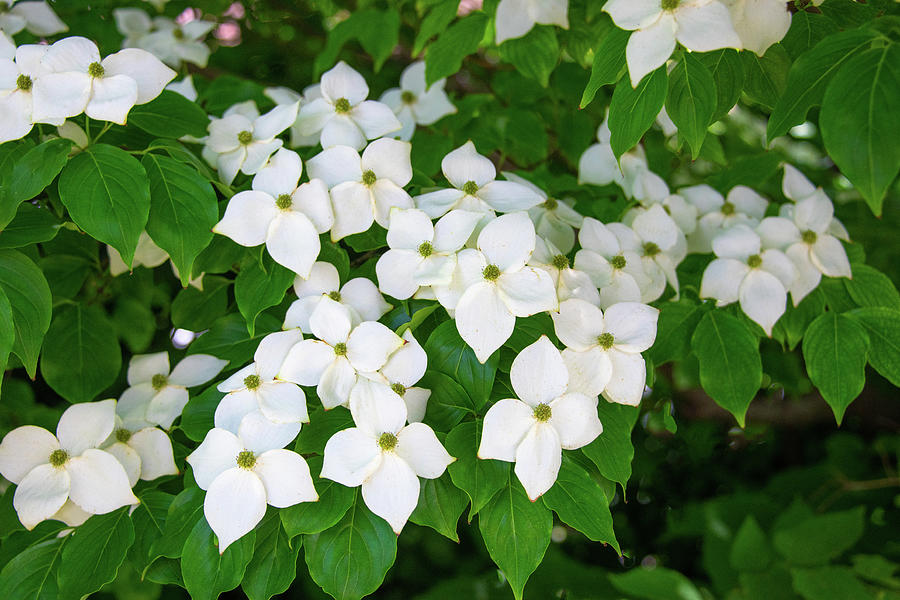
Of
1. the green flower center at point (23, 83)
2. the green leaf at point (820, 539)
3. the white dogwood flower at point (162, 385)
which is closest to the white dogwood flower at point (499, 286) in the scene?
the white dogwood flower at point (162, 385)

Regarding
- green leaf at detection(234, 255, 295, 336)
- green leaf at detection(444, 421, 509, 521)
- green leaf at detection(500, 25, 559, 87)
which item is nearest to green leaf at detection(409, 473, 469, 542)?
green leaf at detection(444, 421, 509, 521)

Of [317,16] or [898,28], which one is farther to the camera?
[317,16]

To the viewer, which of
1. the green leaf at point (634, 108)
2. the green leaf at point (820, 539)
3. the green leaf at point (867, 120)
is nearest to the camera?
the green leaf at point (867, 120)

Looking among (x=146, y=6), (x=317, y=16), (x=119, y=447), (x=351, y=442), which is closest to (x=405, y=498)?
(x=351, y=442)

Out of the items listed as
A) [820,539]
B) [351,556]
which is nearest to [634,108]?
[351,556]

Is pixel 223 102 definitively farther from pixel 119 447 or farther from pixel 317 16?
pixel 317 16

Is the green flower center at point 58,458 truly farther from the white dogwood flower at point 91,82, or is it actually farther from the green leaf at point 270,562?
the white dogwood flower at point 91,82

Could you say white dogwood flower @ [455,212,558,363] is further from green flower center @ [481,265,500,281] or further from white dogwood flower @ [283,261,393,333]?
white dogwood flower @ [283,261,393,333]
